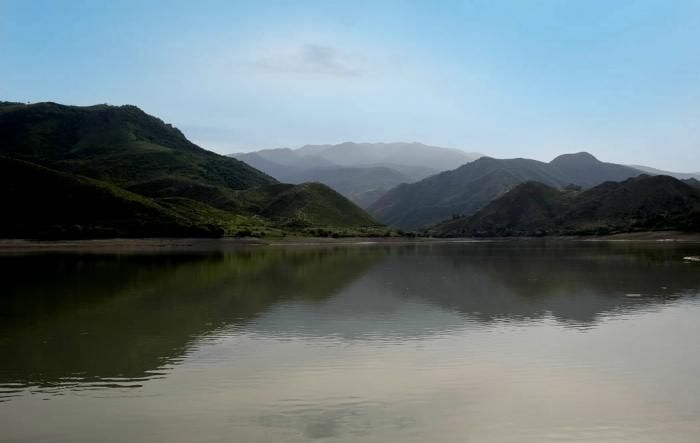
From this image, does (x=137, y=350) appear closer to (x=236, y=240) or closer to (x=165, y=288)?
(x=165, y=288)

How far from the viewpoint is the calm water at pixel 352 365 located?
39.9 feet

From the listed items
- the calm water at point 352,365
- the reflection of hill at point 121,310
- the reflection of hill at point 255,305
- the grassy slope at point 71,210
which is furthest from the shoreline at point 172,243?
the calm water at point 352,365

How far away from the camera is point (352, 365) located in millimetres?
17359

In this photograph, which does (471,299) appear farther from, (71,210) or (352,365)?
(71,210)

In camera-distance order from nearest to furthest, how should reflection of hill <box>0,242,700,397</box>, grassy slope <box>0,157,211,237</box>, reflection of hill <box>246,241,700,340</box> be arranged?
reflection of hill <box>0,242,700,397</box>
reflection of hill <box>246,241,700,340</box>
grassy slope <box>0,157,211,237</box>

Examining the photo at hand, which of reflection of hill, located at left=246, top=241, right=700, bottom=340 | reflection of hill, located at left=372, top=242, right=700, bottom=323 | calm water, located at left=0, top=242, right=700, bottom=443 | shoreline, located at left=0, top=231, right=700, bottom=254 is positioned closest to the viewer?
calm water, located at left=0, top=242, right=700, bottom=443

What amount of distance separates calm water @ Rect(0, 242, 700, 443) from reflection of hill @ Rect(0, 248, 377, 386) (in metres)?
0.13

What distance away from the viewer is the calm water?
12.2 m

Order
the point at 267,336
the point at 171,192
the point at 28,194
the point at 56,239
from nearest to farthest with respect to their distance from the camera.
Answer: the point at 267,336
the point at 56,239
the point at 28,194
the point at 171,192

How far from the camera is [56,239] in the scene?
10612 centimetres

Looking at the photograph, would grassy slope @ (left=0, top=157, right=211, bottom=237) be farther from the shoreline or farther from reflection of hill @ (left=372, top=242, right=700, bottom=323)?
reflection of hill @ (left=372, top=242, right=700, bottom=323)

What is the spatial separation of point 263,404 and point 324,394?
157 cm

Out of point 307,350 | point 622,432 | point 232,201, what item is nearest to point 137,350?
point 307,350

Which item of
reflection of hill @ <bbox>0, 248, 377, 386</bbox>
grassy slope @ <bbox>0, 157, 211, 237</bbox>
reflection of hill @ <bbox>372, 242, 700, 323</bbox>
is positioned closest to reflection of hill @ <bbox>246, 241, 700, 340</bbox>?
reflection of hill @ <bbox>372, 242, 700, 323</bbox>
